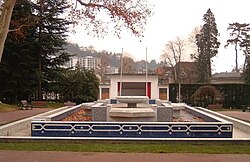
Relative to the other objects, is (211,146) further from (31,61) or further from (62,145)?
(31,61)

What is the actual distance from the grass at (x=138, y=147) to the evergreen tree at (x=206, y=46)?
149ft

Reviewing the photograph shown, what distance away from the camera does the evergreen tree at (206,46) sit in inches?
2227

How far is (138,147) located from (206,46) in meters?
48.7

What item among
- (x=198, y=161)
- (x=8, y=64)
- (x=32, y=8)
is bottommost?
(x=198, y=161)

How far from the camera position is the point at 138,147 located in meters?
11.1

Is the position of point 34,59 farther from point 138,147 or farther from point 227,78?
point 227,78

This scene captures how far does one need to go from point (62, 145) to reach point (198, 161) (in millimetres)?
4481

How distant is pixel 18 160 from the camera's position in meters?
9.15

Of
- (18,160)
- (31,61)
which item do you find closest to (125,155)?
(18,160)

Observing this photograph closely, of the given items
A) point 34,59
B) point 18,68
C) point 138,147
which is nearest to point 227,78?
point 34,59

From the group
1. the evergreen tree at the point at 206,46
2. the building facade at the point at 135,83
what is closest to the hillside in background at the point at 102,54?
the evergreen tree at the point at 206,46

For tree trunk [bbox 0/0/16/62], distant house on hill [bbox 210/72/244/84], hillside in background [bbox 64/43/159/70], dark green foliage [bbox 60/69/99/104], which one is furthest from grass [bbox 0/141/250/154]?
hillside in background [bbox 64/43/159/70]

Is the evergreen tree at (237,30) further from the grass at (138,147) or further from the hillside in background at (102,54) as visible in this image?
the grass at (138,147)

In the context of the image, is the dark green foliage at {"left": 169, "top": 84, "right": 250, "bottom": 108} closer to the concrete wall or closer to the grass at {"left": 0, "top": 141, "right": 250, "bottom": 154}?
the concrete wall
